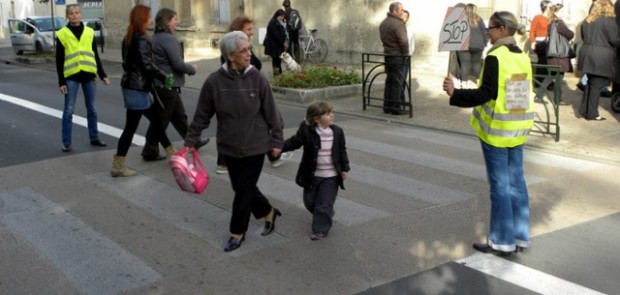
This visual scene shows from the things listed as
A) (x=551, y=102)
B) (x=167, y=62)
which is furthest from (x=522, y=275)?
(x=551, y=102)

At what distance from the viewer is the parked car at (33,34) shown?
27828mm

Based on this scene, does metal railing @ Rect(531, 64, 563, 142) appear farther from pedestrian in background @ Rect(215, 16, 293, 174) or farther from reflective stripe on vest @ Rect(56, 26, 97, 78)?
reflective stripe on vest @ Rect(56, 26, 97, 78)

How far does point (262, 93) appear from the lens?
502 centimetres

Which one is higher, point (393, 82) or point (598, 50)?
point (598, 50)

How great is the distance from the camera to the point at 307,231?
5641 millimetres

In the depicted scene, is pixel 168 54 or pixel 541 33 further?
pixel 541 33

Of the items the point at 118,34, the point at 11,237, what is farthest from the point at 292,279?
the point at 118,34

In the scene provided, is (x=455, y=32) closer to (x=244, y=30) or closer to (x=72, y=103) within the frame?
(x=244, y=30)

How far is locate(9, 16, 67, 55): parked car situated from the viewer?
27828 mm

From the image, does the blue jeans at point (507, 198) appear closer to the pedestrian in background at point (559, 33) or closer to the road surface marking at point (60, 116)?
the road surface marking at point (60, 116)

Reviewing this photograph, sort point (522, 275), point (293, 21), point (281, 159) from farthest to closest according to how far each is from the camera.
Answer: point (293, 21), point (281, 159), point (522, 275)

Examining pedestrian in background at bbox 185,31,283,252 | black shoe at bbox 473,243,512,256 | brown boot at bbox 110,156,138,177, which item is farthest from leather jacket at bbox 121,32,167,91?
black shoe at bbox 473,243,512,256

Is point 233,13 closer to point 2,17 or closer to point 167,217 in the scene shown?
point 167,217

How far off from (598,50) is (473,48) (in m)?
3.73
